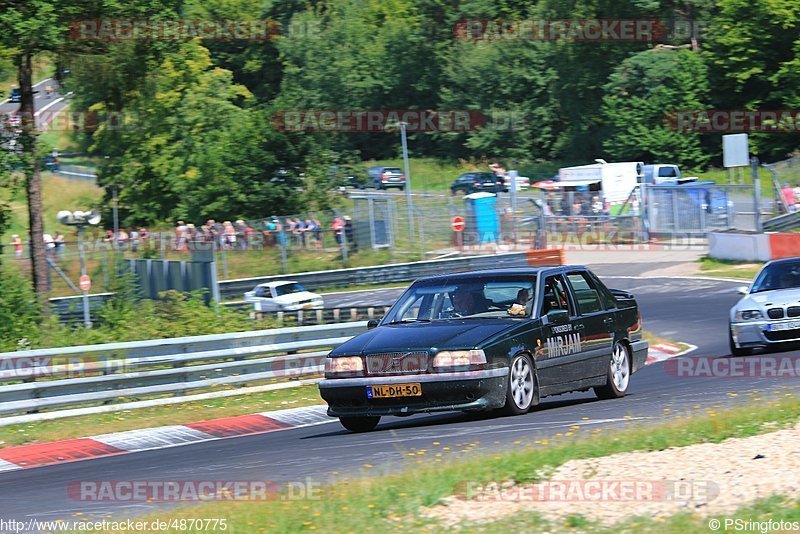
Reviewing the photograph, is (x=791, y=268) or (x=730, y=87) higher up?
(x=730, y=87)

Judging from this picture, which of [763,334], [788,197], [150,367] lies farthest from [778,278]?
[788,197]

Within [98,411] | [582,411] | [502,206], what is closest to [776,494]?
[582,411]

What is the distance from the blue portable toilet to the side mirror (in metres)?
28.3

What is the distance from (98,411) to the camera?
565 inches

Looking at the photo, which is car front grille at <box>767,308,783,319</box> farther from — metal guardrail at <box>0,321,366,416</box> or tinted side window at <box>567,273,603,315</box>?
metal guardrail at <box>0,321,366,416</box>

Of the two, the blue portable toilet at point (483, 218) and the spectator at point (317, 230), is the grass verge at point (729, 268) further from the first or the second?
the spectator at point (317, 230)

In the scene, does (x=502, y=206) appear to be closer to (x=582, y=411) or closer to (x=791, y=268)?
(x=791, y=268)

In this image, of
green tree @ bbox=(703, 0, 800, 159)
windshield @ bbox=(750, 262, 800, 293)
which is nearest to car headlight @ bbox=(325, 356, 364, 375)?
windshield @ bbox=(750, 262, 800, 293)

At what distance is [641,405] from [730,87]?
59490 millimetres

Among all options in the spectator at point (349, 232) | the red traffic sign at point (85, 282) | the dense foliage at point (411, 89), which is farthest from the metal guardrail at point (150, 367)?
the spectator at point (349, 232)

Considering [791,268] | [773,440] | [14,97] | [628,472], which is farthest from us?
[14,97]

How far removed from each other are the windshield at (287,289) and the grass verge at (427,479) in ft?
90.2

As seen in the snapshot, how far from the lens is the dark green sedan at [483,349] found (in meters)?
10.3

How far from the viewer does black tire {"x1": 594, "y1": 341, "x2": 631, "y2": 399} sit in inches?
486
